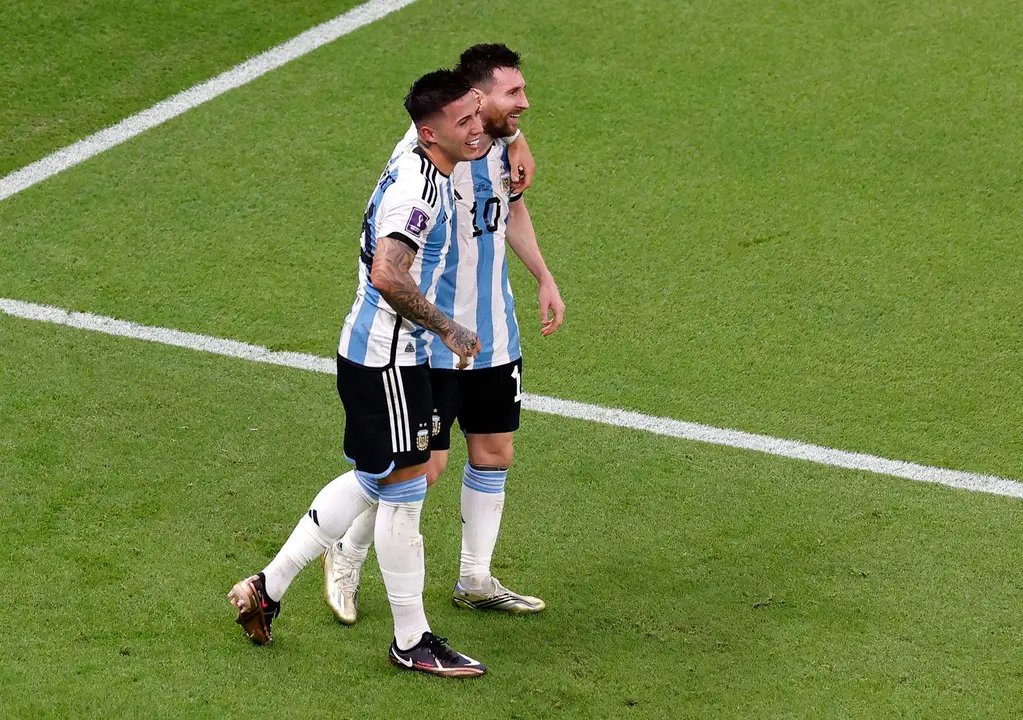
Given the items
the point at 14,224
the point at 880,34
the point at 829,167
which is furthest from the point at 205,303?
the point at 880,34

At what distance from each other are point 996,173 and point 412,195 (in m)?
5.03

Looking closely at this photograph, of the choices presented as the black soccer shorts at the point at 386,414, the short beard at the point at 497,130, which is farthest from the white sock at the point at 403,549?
the short beard at the point at 497,130

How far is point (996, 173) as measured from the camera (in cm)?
798

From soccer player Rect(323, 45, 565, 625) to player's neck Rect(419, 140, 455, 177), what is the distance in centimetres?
25

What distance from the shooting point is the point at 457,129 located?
4.12 meters

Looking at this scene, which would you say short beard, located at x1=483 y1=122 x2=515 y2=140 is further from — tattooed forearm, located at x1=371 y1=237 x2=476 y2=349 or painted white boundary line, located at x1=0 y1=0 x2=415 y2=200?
painted white boundary line, located at x1=0 y1=0 x2=415 y2=200

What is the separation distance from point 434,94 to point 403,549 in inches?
56.6

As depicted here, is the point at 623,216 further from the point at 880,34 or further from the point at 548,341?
the point at 880,34

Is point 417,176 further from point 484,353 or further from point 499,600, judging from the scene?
point 499,600

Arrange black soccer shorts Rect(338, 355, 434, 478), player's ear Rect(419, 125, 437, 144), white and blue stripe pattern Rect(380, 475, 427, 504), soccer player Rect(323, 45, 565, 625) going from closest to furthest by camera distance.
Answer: player's ear Rect(419, 125, 437, 144), black soccer shorts Rect(338, 355, 434, 478), white and blue stripe pattern Rect(380, 475, 427, 504), soccer player Rect(323, 45, 565, 625)

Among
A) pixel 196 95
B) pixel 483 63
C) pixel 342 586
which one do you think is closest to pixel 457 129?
pixel 483 63

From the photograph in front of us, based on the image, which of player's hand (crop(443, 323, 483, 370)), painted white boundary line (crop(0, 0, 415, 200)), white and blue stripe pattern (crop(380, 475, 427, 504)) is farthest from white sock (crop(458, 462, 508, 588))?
painted white boundary line (crop(0, 0, 415, 200))

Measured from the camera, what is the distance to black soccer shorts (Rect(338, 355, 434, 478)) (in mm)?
4270

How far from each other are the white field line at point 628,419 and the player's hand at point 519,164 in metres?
1.74
